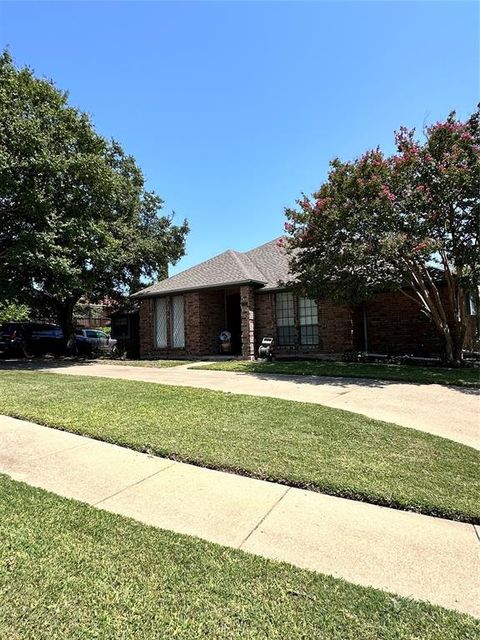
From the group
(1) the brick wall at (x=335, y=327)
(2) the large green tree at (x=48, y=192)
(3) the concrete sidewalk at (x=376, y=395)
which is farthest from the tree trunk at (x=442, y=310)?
(2) the large green tree at (x=48, y=192)

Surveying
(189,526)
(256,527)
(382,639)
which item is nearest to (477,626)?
(382,639)

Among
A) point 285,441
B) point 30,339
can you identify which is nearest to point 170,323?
point 30,339

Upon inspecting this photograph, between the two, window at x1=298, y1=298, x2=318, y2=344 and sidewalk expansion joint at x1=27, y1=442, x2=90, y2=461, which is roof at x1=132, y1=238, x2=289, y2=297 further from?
sidewalk expansion joint at x1=27, y1=442, x2=90, y2=461

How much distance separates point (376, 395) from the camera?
7957 millimetres

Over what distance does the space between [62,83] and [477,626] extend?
19895 mm

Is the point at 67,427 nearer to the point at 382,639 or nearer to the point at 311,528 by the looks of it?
the point at 311,528

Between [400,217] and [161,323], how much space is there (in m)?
11.0

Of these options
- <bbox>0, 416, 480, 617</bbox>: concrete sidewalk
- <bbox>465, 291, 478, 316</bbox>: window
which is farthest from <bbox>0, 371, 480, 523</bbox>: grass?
<bbox>465, 291, 478, 316</bbox>: window

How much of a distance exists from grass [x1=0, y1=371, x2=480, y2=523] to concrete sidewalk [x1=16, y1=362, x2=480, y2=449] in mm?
637

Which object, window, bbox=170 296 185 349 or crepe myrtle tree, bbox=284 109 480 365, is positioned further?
window, bbox=170 296 185 349

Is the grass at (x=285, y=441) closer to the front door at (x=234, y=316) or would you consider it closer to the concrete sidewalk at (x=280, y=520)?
the concrete sidewalk at (x=280, y=520)

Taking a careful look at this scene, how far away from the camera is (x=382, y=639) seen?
198 centimetres

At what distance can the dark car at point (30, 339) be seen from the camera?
18.2m

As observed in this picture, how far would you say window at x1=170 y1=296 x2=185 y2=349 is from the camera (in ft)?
55.6
